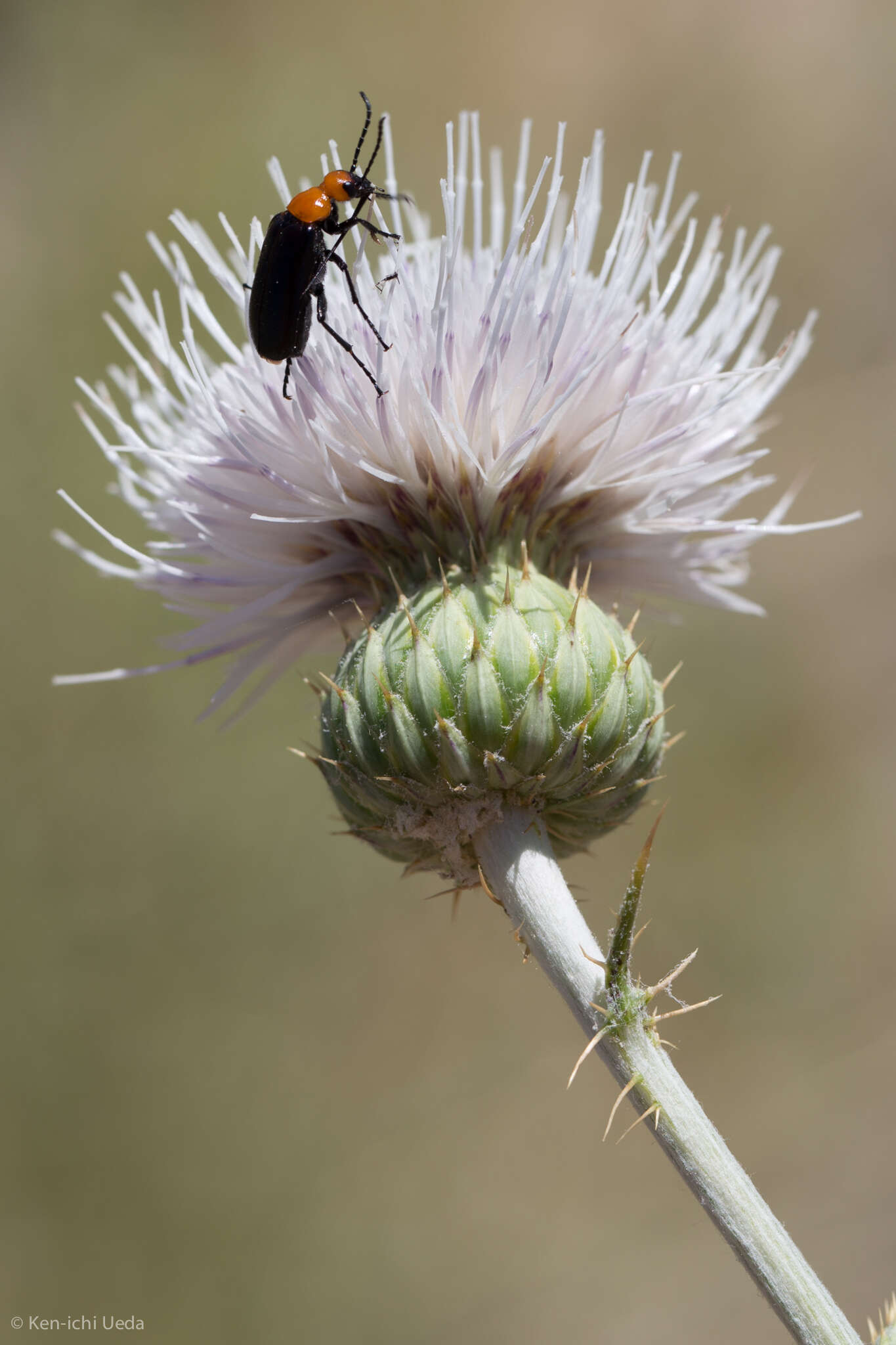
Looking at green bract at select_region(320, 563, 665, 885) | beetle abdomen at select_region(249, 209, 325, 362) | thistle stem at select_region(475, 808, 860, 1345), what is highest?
beetle abdomen at select_region(249, 209, 325, 362)

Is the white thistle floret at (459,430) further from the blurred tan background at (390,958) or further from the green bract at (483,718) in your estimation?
the blurred tan background at (390,958)

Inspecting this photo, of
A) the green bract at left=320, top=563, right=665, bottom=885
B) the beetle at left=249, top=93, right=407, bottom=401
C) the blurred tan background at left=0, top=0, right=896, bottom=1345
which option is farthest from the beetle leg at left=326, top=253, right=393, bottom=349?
the blurred tan background at left=0, top=0, right=896, bottom=1345

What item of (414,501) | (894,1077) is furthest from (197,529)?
(894,1077)

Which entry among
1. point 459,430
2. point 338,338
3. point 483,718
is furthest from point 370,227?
point 483,718

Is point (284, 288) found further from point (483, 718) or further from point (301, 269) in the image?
point (483, 718)

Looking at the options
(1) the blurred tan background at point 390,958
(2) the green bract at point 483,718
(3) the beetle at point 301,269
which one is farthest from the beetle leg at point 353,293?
(1) the blurred tan background at point 390,958

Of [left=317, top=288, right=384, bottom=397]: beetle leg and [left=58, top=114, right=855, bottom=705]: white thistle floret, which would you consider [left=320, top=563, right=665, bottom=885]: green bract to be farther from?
[left=317, top=288, right=384, bottom=397]: beetle leg
